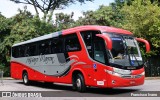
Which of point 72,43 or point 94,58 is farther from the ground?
point 72,43

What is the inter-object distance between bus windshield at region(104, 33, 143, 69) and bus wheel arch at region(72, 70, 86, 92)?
7.01 feet

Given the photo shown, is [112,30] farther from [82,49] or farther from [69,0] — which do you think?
[69,0]

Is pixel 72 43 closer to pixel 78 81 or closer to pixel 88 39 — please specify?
pixel 88 39

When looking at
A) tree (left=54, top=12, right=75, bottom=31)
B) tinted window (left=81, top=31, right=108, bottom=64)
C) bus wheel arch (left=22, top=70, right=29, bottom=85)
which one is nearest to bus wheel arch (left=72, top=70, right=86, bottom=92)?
tinted window (left=81, top=31, right=108, bottom=64)

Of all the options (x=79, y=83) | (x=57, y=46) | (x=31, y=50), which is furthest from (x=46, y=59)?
(x=79, y=83)

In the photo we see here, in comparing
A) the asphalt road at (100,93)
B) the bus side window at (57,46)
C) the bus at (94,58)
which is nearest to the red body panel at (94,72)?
the bus at (94,58)

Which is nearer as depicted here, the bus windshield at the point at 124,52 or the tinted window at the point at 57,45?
the bus windshield at the point at 124,52

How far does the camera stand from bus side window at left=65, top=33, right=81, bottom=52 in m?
15.9

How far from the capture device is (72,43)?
53.4 feet

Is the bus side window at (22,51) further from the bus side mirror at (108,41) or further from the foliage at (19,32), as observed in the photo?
the foliage at (19,32)

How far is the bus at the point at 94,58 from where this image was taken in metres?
14.0

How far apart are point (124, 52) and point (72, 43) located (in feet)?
10.1

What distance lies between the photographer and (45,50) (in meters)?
19.2

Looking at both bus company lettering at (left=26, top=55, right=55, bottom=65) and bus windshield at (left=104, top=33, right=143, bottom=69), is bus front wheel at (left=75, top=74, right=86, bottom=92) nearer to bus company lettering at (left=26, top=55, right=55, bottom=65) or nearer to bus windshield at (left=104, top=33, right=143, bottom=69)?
bus windshield at (left=104, top=33, right=143, bottom=69)
